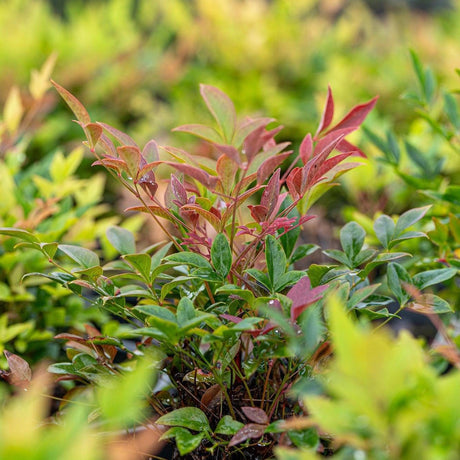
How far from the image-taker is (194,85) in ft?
7.94

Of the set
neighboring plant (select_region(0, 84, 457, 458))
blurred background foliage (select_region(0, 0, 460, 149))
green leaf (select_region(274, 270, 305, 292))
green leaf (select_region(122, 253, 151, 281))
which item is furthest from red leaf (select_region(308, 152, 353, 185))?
blurred background foliage (select_region(0, 0, 460, 149))

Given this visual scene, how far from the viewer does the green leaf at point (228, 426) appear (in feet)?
1.97

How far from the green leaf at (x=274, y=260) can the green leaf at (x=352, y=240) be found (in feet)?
0.38

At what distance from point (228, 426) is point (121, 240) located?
0.30 meters

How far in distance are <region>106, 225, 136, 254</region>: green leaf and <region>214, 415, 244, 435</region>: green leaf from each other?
0.27 meters

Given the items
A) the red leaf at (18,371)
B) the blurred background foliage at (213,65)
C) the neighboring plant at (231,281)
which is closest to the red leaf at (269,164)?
the neighboring plant at (231,281)

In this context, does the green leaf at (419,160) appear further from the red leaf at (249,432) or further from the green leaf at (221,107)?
the red leaf at (249,432)

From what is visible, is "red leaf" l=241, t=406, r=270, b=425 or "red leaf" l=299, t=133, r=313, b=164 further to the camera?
"red leaf" l=299, t=133, r=313, b=164

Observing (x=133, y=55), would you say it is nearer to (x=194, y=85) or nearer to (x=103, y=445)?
(x=194, y=85)

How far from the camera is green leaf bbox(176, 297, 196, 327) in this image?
545 millimetres

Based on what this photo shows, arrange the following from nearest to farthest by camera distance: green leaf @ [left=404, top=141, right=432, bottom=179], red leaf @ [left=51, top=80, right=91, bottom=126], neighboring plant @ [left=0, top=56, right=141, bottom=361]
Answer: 1. red leaf @ [left=51, top=80, right=91, bottom=126]
2. neighboring plant @ [left=0, top=56, right=141, bottom=361]
3. green leaf @ [left=404, top=141, right=432, bottom=179]

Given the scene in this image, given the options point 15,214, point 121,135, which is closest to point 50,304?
point 15,214

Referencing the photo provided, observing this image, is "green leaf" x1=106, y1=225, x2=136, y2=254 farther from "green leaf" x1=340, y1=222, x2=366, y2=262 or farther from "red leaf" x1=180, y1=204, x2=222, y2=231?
"green leaf" x1=340, y1=222, x2=366, y2=262

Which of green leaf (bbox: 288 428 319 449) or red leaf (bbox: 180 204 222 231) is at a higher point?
red leaf (bbox: 180 204 222 231)
